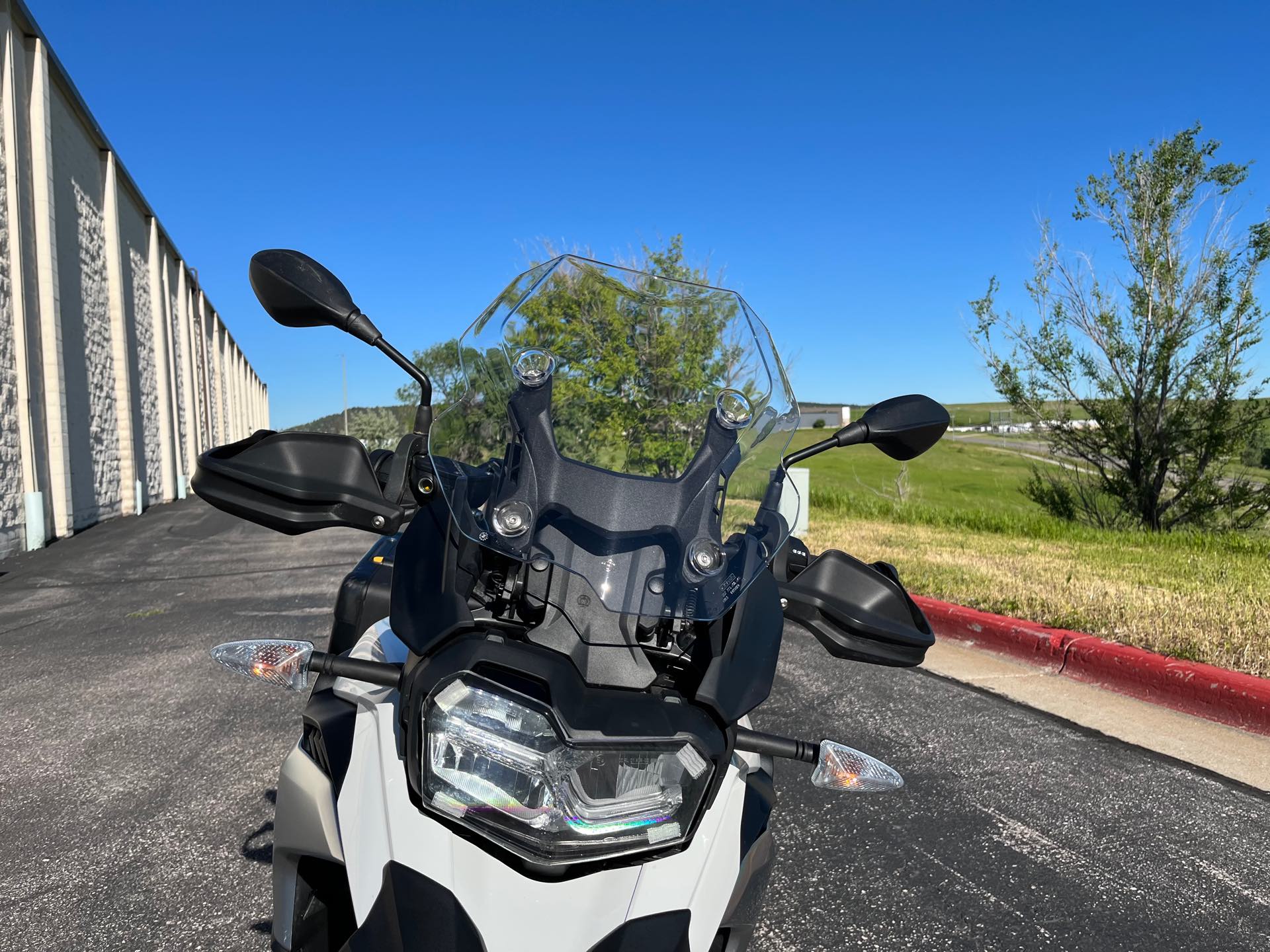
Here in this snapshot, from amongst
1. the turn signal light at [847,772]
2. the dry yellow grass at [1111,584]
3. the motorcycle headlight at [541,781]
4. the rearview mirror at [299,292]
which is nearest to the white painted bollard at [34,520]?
the dry yellow grass at [1111,584]

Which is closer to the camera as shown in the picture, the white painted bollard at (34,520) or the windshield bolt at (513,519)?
the windshield bolt at (513,519)

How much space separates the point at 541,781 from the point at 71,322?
647 inches

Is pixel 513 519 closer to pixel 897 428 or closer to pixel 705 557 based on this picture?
pixel 705 557

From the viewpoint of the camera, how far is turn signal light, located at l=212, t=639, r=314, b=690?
1.49m

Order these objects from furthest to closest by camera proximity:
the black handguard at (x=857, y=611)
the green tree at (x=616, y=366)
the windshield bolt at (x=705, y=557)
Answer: the black handguard at (x=857, y=611), the green tree at (x=616, y=366), the windshield bolt at (x=705, y=557)

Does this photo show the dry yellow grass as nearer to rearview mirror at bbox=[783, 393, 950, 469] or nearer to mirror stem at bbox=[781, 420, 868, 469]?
rearview mirror at bbox=[783, 393, 950, 469]

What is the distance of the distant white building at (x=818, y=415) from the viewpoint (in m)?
1.84

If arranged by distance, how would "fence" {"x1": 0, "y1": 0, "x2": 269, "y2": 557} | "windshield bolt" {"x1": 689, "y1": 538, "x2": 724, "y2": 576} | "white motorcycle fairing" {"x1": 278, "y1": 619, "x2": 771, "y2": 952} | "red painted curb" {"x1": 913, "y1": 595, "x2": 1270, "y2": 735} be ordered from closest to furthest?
"white motorcycle fairing" {"x1": 278, "y1": 619, "x2": 771, "y2": 952} → "windshield bolt" {"x1": 689, "y1": 538, "x2": 724, "y2": 576} → "red painted curb" {"x1": 913, "y1": 595, "x2": 1270, "y2": 735} → "fence" {"x1": 0, "y1": 0, "x2": 269, "y2": 557}

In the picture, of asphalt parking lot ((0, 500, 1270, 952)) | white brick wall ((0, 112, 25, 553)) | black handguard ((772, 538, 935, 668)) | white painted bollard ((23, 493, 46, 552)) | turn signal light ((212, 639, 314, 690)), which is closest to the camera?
turn signal light ((212, 639, 314, 690))

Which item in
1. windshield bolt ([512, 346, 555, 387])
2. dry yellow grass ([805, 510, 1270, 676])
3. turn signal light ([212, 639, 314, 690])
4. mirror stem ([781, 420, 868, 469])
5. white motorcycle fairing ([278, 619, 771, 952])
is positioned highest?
windshield bolt ([512, 346, 555, 387])

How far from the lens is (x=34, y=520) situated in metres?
11.4

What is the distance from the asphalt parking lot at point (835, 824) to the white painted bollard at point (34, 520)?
695 centimetres

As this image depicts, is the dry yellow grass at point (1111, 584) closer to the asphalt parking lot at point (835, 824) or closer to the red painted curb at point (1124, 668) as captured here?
the red painted curb at point (1124, 668)

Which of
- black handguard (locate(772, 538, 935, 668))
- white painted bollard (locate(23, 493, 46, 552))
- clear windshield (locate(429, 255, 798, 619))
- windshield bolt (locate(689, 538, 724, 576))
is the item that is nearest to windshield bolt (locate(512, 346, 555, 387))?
clear windshield (locate(429, 255, 798, 619))
